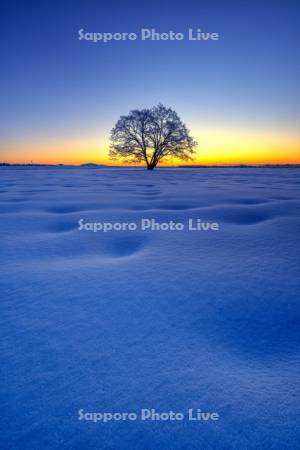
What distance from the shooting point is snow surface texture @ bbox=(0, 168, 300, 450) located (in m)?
0.56

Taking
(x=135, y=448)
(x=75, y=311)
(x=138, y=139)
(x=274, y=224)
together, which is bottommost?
(x=135, y=448)

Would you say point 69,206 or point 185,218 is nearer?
point 185,218

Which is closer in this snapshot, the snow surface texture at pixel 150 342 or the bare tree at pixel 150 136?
the snow surface texture at pixel 150 342

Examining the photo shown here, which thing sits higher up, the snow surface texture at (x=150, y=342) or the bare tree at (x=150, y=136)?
the bare tree at (x=150, y=136)

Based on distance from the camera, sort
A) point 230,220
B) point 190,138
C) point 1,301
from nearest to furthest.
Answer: point 1,301 < point 230,220 < point 190,138

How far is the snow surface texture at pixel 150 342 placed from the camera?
558mm

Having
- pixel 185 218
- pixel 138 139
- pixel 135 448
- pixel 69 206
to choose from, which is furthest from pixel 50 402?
pixel 138 139

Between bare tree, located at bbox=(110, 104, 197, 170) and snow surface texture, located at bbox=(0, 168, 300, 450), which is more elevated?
bare tree, located at bbox=(110, 104, 197, 170)

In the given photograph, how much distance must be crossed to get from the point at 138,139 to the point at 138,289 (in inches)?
772

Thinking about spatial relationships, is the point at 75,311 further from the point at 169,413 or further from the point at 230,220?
the point at 230,220

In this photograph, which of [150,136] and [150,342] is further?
[150,136]

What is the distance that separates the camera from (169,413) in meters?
0.59

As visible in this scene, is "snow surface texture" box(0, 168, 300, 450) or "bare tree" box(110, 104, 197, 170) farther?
"bare tree" box(110, 104, 197, 170)

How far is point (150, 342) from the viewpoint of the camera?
0.78m
